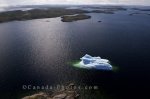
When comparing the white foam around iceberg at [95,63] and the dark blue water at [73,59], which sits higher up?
the white foam around iceberg at [95,63]

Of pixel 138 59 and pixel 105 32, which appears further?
pixel 105 32

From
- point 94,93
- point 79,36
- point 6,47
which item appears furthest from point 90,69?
point 79,36

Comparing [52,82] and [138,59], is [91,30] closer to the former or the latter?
[138,59]

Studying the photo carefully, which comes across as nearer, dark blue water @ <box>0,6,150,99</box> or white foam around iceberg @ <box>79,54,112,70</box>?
dark blue water @ <box>0,6,150,99</box>

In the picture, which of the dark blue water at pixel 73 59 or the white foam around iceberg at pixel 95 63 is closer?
the dark blue water at pixel 73 59

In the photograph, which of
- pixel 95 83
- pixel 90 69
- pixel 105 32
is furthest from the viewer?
pixel 105 32

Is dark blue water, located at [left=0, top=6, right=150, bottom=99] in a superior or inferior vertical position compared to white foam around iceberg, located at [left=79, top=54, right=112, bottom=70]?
inferior

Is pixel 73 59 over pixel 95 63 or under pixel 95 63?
under

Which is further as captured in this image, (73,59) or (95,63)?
(73,59)
